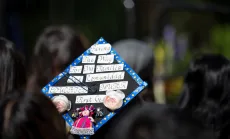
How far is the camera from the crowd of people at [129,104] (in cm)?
186

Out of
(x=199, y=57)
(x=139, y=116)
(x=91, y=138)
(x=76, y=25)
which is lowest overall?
(x=91, y=138)

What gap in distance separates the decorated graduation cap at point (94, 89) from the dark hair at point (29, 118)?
392 millimetres

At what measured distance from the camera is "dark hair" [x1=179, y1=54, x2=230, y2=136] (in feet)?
9.32

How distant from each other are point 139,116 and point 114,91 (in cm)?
43

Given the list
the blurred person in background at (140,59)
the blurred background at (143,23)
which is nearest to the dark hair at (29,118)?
A: the blurred person in background at (140,59)

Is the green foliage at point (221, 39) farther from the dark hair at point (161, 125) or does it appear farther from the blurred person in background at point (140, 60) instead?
the dark hair at point (161, 125)

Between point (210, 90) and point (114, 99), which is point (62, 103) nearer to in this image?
point (114, 99)

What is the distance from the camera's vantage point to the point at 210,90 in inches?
116

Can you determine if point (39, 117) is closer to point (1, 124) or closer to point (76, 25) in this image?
point (1, 124)

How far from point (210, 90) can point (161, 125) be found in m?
1.15

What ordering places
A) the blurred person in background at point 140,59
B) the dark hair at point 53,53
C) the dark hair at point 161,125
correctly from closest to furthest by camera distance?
the dark hair at point 161,125, the dark hair at point 53,53, the blurred person in background at point 140,59

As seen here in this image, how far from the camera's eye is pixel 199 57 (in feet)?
10.5

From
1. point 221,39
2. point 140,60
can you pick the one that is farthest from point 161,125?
point 221,39

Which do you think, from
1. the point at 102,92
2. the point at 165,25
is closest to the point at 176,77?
the point at 165,25
